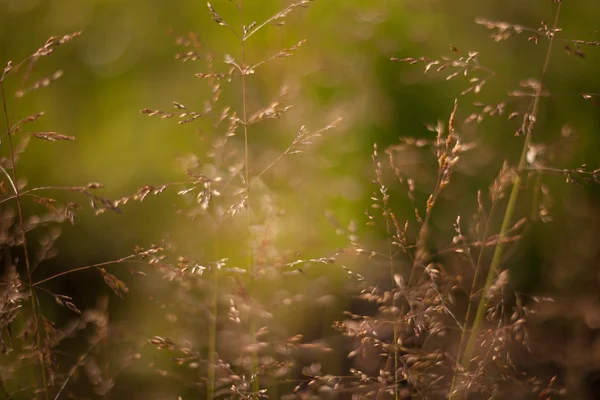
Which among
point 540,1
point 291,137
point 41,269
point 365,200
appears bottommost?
point 41,269

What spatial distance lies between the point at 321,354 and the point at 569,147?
4.53ft

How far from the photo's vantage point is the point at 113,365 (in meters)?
2.30

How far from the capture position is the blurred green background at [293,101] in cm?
310

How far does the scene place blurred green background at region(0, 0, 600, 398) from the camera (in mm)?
3104

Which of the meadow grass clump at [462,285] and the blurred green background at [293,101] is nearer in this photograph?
the meadow grass clump at [462,285]

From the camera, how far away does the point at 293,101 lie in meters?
3.03

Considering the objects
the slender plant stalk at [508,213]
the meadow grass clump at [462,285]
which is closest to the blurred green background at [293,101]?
the meadow grass clump at [462,285]

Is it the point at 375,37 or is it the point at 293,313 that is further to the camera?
the point at 375,37

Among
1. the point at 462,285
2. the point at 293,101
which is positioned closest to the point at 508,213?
the point at 462,285

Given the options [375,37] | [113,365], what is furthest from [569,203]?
[113,365]

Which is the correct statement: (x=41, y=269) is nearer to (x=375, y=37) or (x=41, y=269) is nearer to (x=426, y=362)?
(x=375, y=37)

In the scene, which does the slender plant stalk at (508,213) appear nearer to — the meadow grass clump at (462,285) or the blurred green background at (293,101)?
the meadow grass clump at (462,285)

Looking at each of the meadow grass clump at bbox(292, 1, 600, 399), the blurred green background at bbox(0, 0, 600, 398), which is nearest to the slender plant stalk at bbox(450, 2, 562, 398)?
the meadow grass clump at bbox(292, 1, 600, 399)

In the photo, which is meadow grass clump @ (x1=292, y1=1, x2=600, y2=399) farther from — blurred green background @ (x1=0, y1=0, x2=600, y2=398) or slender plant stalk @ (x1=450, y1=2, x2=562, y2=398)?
blurred green background @ (x1=0, y1=0, x2=600, y2=398)
